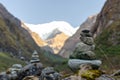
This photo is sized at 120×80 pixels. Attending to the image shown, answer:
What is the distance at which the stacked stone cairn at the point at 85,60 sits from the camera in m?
29.4

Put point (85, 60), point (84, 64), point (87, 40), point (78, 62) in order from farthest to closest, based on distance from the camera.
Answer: point (87, 40) → point (85, 60) → point (78, 62) → point (84, 64)

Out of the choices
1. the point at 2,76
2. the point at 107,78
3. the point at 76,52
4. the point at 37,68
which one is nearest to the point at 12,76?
the point at 2,76

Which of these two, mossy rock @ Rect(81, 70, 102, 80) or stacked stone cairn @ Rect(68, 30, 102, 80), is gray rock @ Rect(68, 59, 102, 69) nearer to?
stacked stone cairn @ Rect(68, 30, 102, 80)

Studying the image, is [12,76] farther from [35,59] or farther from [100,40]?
[100,40]

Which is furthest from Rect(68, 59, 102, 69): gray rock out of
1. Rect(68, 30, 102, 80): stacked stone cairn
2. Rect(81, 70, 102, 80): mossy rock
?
Rect(81, 70, 102, 80): mossy rock

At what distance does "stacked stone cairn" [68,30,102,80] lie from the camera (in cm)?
2942

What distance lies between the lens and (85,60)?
98.8ft

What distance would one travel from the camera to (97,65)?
1179 inches

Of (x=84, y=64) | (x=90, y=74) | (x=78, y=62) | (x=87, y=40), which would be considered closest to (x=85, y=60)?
(x=84, y=64)

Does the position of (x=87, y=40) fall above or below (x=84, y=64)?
above

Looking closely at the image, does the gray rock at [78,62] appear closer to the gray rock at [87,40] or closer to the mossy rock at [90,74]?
the mossy rock at [90,74]

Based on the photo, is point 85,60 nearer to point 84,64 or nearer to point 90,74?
point 84,64

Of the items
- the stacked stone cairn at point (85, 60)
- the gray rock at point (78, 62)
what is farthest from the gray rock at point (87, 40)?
the gray rock at point (78, 62)

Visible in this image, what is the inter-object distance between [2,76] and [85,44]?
13178mm
